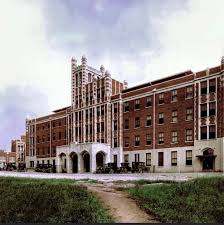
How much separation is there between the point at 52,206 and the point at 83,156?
3931 centimetres

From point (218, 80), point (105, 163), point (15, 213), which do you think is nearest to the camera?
point (15, 213)

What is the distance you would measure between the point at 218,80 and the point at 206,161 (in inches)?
357

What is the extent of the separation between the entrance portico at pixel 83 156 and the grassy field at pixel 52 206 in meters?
33.3

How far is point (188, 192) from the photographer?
13.6 meters

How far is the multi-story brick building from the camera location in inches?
1524

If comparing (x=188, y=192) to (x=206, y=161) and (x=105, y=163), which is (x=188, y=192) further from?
(x=105, y=163)

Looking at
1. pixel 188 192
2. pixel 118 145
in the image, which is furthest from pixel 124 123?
pixel 188 192

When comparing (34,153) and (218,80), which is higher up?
(218,80)

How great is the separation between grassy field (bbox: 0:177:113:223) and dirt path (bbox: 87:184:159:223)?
1.11 ft

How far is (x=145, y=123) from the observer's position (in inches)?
1838

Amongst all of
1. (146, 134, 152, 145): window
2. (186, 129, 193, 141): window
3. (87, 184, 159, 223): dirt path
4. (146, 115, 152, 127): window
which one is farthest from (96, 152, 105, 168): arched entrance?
(87, 184, 159, 223): dirt path

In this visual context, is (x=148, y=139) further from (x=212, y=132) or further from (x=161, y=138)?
(x=212, y=132)

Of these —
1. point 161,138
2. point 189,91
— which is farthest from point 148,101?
point 189,91

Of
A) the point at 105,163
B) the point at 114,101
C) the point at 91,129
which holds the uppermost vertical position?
the point at 114,101
